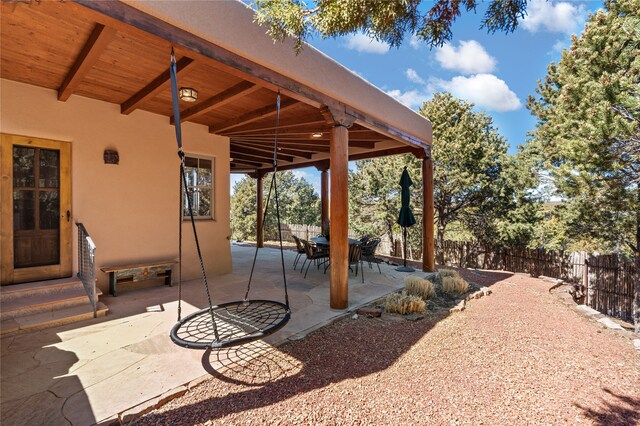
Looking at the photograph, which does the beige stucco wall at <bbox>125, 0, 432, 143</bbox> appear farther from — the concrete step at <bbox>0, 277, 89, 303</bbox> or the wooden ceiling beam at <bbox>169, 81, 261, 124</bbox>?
the concrete step at <bbox>0, 277, 89, 303</bbox>

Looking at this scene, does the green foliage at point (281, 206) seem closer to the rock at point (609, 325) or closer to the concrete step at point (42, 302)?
the concrete step at point (42, 302)

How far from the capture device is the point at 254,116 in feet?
15.4

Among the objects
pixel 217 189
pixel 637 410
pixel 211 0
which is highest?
pixel 211 0

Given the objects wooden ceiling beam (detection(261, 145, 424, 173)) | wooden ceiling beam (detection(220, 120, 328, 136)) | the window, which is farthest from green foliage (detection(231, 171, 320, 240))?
wooden ceiling beam (detection(220, 120, 328, 136))

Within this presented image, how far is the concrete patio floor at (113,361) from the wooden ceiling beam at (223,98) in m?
2.48

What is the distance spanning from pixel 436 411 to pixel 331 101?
3706mm

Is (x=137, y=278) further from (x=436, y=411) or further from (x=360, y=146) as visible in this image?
(x=360, y=146)

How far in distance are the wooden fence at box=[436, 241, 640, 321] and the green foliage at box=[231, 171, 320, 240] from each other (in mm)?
11060

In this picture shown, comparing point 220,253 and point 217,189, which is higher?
point 217,189

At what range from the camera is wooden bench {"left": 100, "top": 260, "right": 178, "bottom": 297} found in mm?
4367

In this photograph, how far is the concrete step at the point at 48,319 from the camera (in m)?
3.07

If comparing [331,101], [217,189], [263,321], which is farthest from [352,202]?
[263,321]

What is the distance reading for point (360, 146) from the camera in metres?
7.61

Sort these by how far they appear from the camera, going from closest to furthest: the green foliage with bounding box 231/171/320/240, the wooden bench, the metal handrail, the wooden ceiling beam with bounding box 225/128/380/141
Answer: the metal handrail
the wooden bench
the wooden ceiling beam with bounding box 225/128/380/141
the green foliage with bounding box 231/171/320/240
